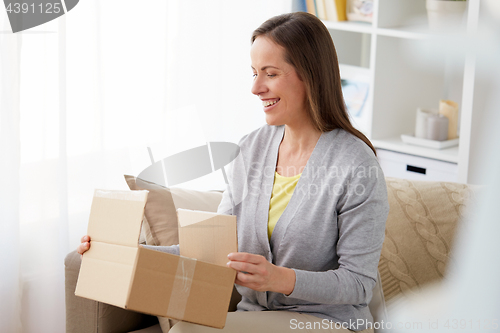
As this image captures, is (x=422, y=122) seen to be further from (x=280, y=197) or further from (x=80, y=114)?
(x=80, y=114)

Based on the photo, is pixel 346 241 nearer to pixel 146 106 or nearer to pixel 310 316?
pixel 310 316

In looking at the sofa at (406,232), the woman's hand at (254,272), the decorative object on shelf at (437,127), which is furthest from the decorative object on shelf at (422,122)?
the woman's hand at (254,272)

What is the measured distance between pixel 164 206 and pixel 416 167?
1344mm

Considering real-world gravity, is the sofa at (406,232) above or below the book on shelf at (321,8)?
below

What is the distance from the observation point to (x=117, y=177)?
2.15 meters

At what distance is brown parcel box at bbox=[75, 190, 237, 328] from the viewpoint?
1.05m

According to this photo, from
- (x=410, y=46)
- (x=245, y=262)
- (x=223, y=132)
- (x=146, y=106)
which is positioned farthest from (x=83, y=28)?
(x=410, y=46)

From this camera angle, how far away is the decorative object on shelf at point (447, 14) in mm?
2365

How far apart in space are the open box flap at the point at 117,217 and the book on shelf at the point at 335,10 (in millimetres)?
1863

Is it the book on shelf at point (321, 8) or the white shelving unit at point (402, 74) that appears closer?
the white shelving unit at point (402, 74)

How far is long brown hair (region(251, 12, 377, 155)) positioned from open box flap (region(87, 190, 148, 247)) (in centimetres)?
48

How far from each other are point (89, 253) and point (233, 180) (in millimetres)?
457

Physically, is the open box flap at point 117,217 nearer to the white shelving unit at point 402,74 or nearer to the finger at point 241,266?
the finger at point 241,266

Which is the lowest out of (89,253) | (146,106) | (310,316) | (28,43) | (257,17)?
(310,316)
